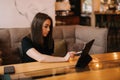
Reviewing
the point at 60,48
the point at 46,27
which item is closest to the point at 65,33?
the point at 60,48

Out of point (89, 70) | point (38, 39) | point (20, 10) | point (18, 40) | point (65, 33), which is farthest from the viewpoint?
point (65, 33)

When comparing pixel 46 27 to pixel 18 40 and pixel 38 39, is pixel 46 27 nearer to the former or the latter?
pixel 38 39

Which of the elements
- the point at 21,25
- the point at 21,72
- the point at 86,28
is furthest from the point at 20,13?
the point at 21,72

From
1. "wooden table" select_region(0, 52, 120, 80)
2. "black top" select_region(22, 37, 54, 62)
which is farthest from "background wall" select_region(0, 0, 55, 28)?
"wooden table" select_region(0, 52, 120, 80)

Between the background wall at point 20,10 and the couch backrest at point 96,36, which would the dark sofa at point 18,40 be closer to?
the couch backrest at point 96,36

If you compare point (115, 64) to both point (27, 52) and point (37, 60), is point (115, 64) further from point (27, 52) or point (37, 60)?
point (27, 52)

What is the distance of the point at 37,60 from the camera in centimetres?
222

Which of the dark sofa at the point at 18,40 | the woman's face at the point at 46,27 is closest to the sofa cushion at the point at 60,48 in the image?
the dark sofa at the point at 18,40

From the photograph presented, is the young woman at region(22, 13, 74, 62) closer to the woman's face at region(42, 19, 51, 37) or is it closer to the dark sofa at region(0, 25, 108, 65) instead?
the woman's face at region(42, 19, 51, 37)

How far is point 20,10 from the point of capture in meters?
3.84

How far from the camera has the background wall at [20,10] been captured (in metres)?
3.73

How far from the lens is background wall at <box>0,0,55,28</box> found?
12.2ft

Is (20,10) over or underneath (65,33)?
over

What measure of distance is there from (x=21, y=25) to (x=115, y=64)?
7.27ft
